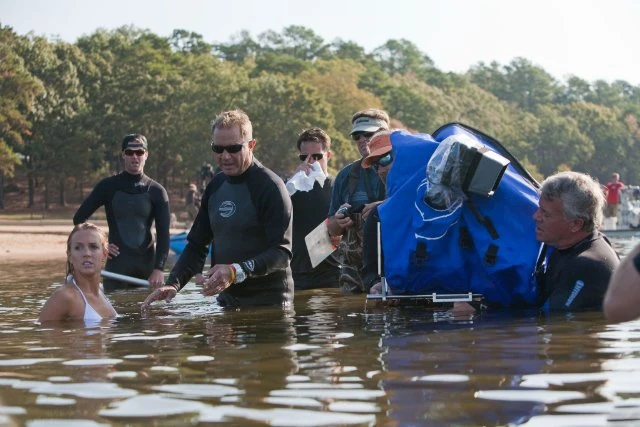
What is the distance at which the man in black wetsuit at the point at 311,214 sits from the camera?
11.1 metres

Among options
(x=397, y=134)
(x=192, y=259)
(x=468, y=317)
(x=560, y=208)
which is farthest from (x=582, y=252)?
(x=192, y=259)

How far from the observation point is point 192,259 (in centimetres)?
867

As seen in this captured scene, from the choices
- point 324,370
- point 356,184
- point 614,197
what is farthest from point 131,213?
point 614,197

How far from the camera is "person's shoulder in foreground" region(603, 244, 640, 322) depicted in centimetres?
379

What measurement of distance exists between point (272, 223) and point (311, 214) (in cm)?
296

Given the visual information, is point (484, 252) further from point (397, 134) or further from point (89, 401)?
point (89, 401)

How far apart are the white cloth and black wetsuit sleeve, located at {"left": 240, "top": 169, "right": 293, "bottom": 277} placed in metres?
2.72

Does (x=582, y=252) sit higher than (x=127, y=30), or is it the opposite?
(x=127, y=30)

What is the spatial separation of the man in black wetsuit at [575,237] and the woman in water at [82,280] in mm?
2908

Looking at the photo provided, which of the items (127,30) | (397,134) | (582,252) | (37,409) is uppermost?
(127,30)

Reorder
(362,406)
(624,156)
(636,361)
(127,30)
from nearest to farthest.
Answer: (362,406) < (636,361) < (127,30) < (624,156)

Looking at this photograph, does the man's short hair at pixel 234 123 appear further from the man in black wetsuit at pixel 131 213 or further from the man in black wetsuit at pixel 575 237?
the man in black wetsuit at pixel 131 213

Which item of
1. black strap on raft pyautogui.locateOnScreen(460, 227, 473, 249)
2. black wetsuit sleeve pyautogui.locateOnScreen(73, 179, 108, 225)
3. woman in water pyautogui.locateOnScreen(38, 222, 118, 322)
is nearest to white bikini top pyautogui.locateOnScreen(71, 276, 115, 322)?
woman in water pyautogui.locateOnScreen(38, 222, 118, 322)

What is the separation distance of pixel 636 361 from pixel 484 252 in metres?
2.25
